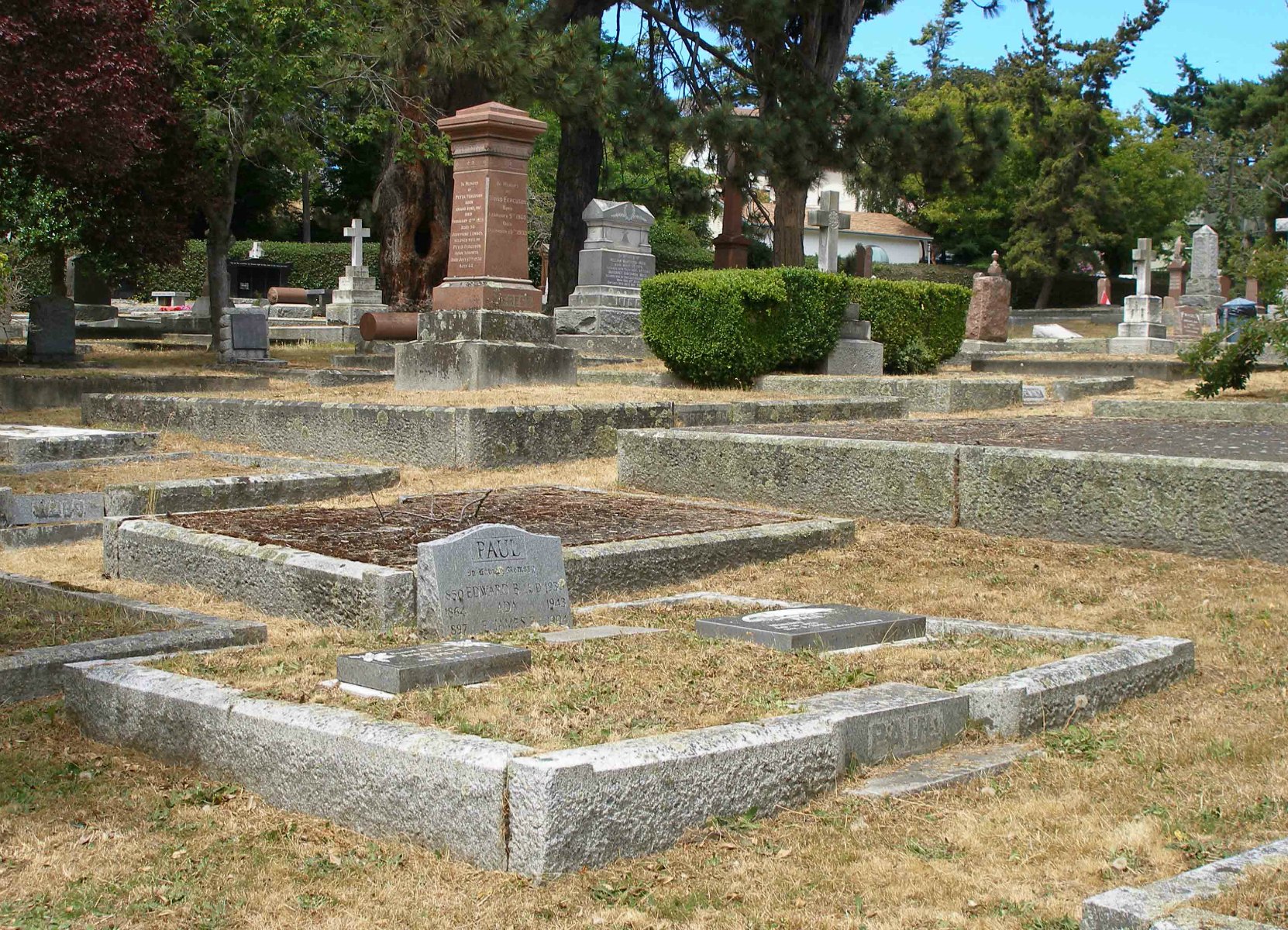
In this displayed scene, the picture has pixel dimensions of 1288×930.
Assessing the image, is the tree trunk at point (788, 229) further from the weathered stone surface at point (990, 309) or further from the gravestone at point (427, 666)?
the gravestone at point (427, 666)

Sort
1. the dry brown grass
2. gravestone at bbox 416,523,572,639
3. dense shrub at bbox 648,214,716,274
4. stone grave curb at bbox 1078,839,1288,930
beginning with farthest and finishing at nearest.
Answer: dense shrub at bbox 648,214,716,274 < gravestone at bbox 416,523,572,639 < the dry brown grass < stone grave curb at bbox 1078,839,1288,930

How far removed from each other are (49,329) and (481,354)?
9.58 m

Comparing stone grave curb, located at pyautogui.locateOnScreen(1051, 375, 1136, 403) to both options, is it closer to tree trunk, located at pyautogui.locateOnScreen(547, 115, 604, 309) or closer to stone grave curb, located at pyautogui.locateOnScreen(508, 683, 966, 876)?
stone grave curb, located at pyautogui.locateOnScreen(508, 683, 966, 876)

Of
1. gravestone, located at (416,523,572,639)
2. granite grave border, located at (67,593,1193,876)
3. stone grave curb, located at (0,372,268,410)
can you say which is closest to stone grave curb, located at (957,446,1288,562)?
granite grave border, located at (67,593,1193,876)

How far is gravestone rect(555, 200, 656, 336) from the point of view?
25.1m

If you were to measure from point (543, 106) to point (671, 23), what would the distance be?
336 cm

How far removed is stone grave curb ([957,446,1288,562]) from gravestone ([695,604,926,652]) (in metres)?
2.01

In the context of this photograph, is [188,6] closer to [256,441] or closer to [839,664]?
[256,441]

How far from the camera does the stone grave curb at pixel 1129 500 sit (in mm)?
6715

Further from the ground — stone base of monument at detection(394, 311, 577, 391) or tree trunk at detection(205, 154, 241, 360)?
tree trunk at detection(205, 154, 241, 360)

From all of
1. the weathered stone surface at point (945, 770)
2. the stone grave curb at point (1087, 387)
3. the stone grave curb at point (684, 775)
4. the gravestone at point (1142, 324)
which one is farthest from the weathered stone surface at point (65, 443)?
the gravestone at point (1142, 324)

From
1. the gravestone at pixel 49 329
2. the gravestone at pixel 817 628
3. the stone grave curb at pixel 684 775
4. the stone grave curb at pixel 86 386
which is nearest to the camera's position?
the stone grave curb at pixel 684 775

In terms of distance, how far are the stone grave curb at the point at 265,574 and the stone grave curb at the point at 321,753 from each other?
1.16 m

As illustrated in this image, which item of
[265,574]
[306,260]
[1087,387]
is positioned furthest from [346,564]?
[306,260]
